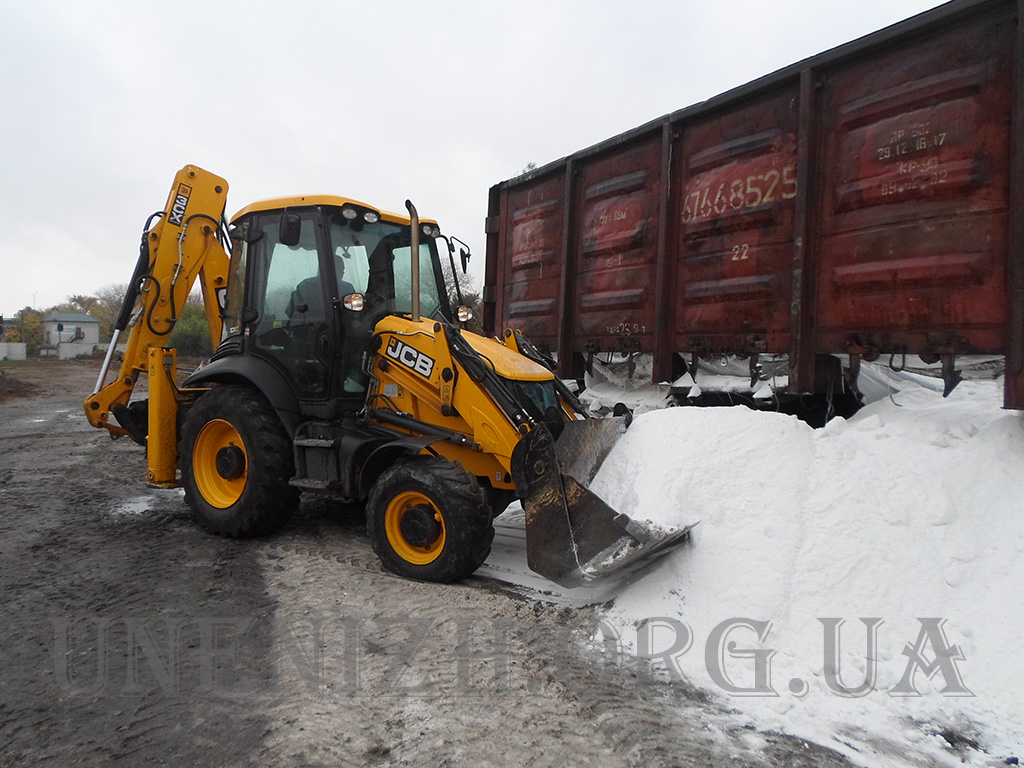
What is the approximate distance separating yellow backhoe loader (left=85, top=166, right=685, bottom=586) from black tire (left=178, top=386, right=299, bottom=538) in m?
0.01

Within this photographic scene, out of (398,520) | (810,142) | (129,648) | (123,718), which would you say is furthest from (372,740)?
(810,142)

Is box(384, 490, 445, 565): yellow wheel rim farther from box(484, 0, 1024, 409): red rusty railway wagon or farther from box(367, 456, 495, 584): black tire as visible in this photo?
box(484, 0, 1024, 409): red rusty railway wagon

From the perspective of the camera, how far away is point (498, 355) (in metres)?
4.71

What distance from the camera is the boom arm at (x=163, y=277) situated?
6215mm

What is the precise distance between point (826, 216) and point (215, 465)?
4.89 m

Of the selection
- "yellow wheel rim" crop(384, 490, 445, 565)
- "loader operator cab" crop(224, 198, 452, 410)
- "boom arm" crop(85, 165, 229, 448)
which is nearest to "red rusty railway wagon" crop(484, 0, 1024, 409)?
"loader operator cab" crop(224, 198, 452, 410)

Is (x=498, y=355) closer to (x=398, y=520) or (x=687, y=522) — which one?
(x=398, y=520)

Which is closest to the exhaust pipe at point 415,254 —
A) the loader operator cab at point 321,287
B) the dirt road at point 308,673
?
the loader operator cab at point 321,287

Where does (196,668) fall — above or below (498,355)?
below

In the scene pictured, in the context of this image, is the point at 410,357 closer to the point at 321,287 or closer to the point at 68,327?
the point at 321,287

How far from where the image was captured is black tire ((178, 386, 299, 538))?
5.03 meters

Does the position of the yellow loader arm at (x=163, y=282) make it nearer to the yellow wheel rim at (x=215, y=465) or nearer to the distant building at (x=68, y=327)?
the yellow wheel rim at (x=215, y=465)

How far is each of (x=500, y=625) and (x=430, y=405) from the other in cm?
168

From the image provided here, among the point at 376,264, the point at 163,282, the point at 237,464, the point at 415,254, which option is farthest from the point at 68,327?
the point at 415,254
